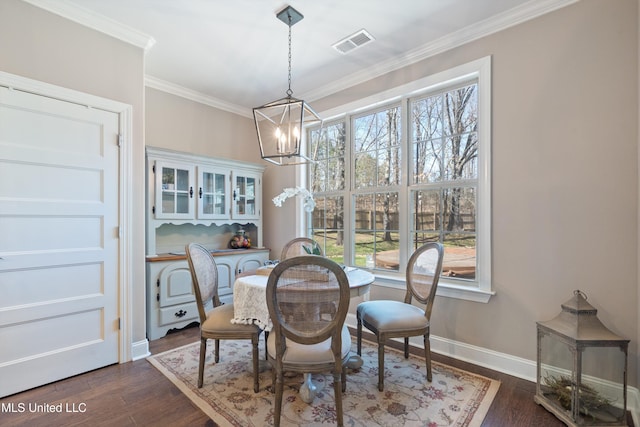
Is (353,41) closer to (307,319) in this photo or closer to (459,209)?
(459,209)

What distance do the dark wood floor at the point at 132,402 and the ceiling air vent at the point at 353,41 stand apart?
2.94 meters

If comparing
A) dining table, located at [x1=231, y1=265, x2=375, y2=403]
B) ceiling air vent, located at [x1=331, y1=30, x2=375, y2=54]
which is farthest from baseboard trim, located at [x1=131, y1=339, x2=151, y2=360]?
ceiling air vent, located at [x1=331, y1=30, x2=375, y2=54]

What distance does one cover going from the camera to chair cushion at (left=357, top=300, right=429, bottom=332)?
216 cm

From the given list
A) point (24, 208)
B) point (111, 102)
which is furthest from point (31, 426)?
point (111, 102)

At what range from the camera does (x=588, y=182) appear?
205 cm

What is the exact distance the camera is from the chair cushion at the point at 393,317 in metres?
2.16

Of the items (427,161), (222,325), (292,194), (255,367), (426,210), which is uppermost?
(427,161)

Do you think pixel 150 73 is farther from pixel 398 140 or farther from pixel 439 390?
pixel 439 390

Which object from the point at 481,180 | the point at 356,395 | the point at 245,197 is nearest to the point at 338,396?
the point at 356,395

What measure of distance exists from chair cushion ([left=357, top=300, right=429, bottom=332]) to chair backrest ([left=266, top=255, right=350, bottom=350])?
0.60m

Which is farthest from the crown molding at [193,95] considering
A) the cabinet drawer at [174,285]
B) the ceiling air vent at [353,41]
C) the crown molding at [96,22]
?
the cabinet drawer at [174,285]

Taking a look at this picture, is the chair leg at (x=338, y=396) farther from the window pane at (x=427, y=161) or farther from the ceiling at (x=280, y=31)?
the ceiling at (x=280, y=31)

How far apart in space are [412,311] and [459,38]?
2360 mm

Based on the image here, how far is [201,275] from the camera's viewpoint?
2.29 meters
